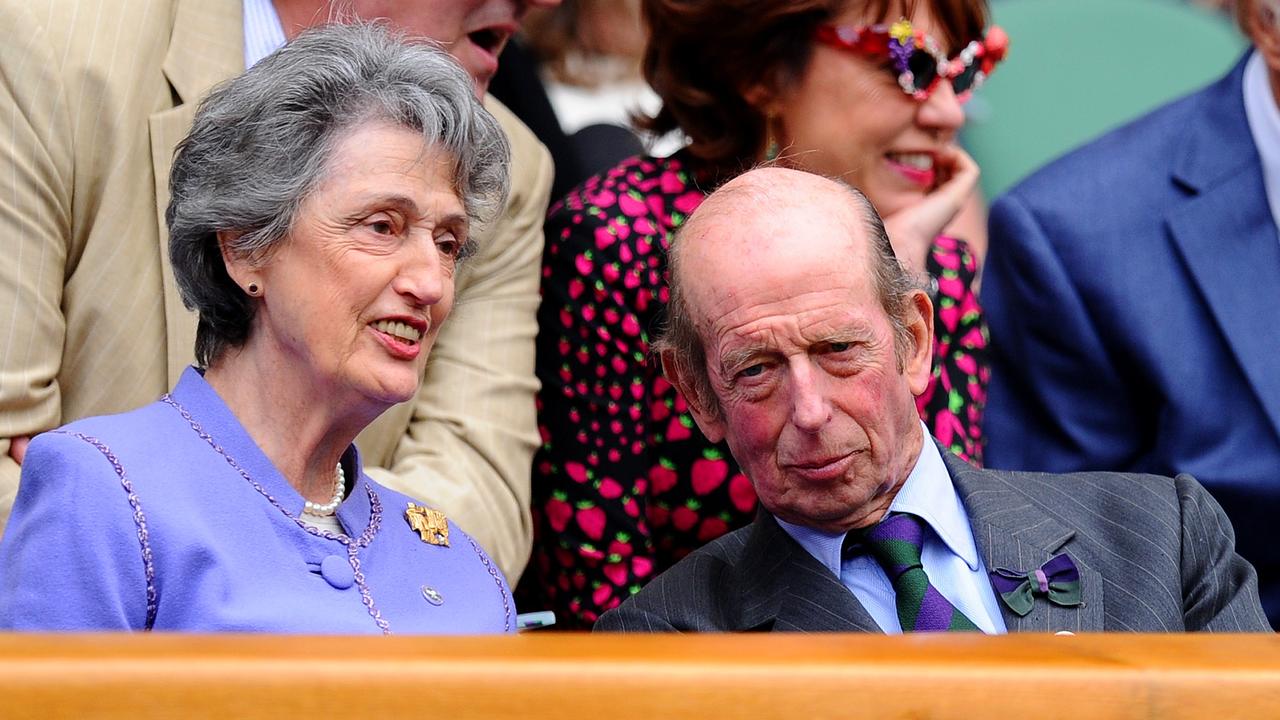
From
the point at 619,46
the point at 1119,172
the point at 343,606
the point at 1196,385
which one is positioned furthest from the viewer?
the point at 619,46

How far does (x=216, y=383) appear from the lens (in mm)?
2309

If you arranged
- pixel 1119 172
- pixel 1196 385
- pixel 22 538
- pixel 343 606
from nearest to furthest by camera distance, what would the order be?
pixel 22 538, pixel 343 606, pixel 1196 385, pixel 1119 172

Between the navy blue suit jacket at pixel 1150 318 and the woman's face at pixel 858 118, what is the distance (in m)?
0.26

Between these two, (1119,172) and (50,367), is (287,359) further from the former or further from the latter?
(1119,172)

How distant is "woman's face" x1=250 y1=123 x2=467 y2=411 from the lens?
2.25 m

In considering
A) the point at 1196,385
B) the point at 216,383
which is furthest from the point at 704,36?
the point at 216,383

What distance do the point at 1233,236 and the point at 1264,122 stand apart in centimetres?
27

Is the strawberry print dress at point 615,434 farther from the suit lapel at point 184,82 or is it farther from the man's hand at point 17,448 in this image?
the man's hand at point 17,448

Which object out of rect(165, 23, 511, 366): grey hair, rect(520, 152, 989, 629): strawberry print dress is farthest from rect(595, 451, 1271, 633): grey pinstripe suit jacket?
rect(165, 23, 511, 366): grey hair

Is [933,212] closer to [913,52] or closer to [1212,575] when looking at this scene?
[913,52]

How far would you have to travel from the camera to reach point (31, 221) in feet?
8.40

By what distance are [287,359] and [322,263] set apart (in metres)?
0.13

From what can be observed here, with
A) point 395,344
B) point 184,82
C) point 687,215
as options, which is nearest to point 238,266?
point 395,344

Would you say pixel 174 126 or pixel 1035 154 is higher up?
pixel 174 126
